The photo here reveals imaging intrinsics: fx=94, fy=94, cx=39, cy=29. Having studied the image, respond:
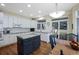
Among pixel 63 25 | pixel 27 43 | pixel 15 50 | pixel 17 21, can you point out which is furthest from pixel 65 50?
pixel 17 21

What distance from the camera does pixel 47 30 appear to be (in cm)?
192

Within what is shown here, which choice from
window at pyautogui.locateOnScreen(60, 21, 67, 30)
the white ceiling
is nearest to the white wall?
the white ceiling

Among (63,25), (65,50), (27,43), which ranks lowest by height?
(65,50)

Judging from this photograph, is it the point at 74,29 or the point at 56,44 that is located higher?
the point at 74,29

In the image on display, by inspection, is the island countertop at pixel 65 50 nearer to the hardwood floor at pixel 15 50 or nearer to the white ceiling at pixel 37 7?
the hardwood floor at pixel 15 50

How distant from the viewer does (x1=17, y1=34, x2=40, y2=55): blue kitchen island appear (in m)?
1.80

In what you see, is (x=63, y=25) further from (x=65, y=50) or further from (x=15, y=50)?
(x=15, y=50)

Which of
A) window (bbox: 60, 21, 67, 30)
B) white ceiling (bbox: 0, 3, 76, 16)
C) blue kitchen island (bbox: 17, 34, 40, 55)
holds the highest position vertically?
white ceiling (bbox: 0, 3, 76, 16)

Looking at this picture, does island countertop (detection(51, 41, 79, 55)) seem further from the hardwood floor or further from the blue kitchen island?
the blue kitchen island

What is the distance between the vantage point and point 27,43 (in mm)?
1849

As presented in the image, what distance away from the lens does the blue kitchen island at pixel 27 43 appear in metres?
1.80

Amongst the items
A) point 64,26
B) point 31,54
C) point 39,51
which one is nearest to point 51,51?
point 39,51

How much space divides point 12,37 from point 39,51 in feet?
1.98
